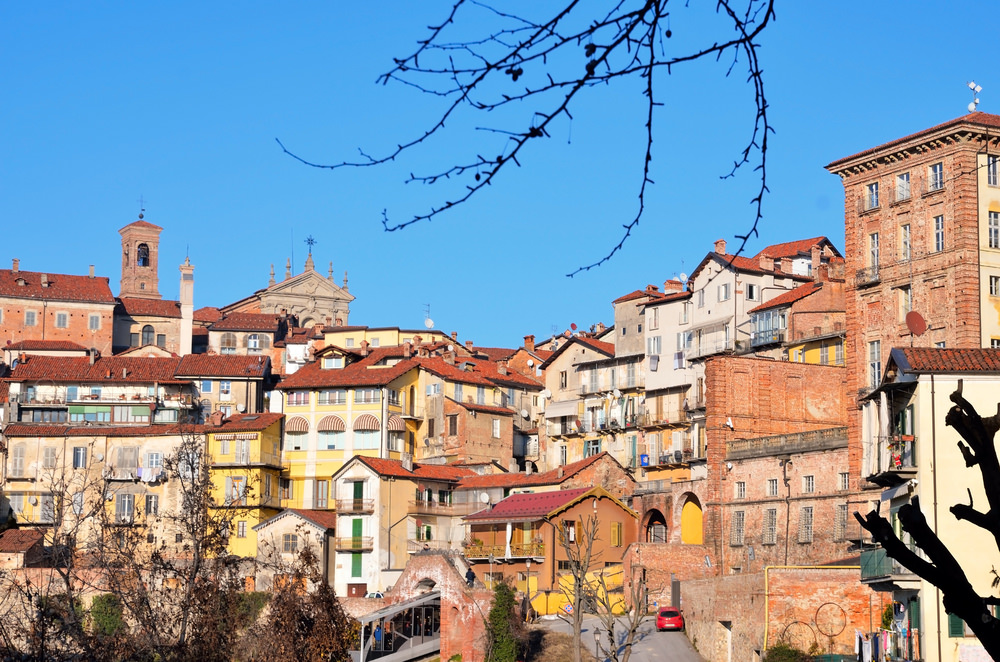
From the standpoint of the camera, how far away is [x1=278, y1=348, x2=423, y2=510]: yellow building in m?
82.9

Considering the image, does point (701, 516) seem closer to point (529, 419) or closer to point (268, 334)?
point (529, 419)

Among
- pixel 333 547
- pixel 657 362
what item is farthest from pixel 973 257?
pixel 333 547

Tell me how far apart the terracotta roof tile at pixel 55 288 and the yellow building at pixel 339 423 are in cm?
3401

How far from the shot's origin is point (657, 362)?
79.4 m

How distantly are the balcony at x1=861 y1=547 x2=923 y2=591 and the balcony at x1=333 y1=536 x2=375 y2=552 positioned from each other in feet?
114

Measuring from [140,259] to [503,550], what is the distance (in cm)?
7509

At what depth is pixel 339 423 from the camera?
8388cm

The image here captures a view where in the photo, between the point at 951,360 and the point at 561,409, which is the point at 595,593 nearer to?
the point at 951,360

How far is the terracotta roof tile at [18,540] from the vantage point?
7369cm

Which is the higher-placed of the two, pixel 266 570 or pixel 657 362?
pixel 657 362

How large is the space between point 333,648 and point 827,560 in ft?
65.6

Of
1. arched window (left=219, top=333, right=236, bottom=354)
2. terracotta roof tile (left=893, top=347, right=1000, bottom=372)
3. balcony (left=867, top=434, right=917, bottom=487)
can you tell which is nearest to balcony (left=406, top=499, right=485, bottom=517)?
A: balcony (left=867, top=434, right=917, bottom=487)

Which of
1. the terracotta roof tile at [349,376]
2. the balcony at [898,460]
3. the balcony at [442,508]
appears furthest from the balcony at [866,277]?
the terracotta roof tile at [349,376]

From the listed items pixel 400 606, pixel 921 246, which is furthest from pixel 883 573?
pixel 400 606
